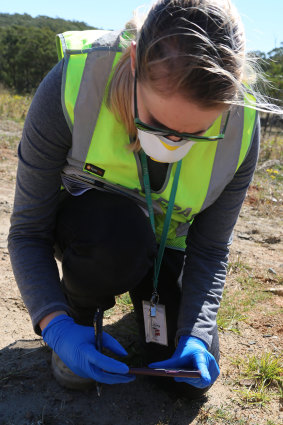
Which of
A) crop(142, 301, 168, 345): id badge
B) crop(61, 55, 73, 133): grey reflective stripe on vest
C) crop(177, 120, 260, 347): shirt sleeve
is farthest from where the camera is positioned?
crop(142, 301, 168, 345): id badge

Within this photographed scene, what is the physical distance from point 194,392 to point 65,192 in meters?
0.83

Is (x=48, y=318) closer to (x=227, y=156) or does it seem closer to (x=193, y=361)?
(x=193, y=361)

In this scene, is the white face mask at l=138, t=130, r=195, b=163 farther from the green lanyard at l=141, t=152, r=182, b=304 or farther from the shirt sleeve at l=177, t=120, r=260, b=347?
the shirt sleeve at l=177, t=120, r=260, b=347

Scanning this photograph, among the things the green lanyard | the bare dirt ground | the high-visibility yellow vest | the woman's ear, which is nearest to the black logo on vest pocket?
the high-visibility yellow vest

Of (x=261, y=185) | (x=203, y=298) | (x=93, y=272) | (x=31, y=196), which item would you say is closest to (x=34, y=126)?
(x=31, y=196)

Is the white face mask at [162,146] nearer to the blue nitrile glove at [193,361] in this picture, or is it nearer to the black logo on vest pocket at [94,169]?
the black logo on vest pocket at [94,169]

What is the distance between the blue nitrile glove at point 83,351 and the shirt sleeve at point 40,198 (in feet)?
0.21

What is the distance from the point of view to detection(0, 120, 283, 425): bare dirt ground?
1485 millimetres

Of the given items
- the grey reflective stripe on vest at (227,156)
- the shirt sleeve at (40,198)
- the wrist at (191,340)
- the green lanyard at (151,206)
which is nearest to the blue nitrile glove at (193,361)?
the wrist at (191,340)

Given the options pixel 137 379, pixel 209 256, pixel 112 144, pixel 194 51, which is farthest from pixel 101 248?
pixel 194 51

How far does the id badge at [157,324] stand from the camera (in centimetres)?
169

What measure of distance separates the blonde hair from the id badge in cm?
85

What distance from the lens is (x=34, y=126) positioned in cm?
135

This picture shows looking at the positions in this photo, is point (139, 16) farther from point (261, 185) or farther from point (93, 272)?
point (261, 185)
